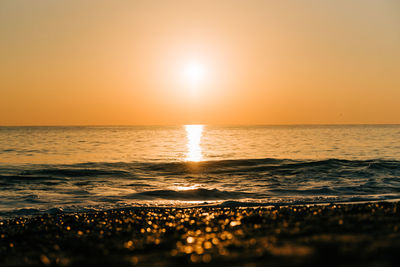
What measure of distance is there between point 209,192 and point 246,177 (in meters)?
8.73

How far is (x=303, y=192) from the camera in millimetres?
22047

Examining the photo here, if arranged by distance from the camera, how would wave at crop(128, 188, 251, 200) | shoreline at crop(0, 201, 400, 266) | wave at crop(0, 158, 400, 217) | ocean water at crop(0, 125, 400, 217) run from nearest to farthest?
shoreline at crop(0, 201, 400, 266) < ocean water at crop(0, 125, 400, 217) < wave at crop(0, 158, 400, 217) < wave at crop(128, 188, 251, 200)

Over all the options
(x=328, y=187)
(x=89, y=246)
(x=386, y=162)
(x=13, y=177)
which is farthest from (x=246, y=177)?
(x=89, y=246)

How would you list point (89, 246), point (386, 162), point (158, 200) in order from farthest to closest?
point (386, 162) < point (158, 200) < point (89, 246)

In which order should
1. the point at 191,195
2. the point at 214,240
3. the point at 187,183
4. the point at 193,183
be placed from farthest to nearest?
the point at 193,183
the point at 187,183
the point at 191,195
the point at 214,240

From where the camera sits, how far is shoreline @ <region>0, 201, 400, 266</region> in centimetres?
605

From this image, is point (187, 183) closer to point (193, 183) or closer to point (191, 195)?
point (193, 183)

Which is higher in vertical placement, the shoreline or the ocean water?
the shoreline

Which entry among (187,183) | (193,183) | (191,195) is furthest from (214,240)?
(193,183)

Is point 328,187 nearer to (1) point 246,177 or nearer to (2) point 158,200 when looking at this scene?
(1) point 246,177

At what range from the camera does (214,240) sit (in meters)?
7.70

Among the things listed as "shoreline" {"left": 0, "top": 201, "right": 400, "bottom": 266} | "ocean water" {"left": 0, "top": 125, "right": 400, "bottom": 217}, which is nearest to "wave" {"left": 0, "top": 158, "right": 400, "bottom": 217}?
"ocean water" {"left": 0, "top": 125, "right": 400, "bottom": 217}

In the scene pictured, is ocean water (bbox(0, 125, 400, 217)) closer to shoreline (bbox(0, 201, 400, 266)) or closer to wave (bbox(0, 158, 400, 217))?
wave (bbox(0, 158, 400, 217))

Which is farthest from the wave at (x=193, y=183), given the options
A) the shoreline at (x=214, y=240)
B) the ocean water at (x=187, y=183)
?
the shoreline at (x=214, y=240)
